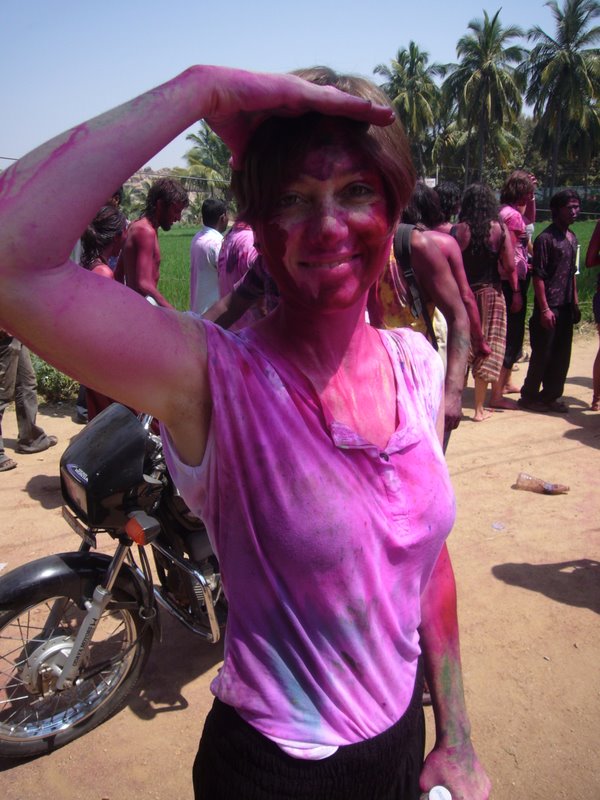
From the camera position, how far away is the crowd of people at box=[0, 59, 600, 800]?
2.76 feet

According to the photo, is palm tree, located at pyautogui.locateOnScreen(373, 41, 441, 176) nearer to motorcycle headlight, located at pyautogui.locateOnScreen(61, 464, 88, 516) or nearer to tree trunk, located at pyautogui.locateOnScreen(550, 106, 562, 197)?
tree trunk, located at pyautogui.locateOnScreen(550, 106, 562, 197)

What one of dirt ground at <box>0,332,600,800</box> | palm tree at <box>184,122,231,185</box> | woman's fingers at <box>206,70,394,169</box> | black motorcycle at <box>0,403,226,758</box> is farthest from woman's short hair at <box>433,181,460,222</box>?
palm tree at <box>184,122,231,185</box>

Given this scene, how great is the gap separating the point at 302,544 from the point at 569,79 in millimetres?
47597

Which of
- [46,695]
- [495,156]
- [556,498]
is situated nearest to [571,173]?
[495,156]

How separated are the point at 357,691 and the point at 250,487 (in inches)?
15.7

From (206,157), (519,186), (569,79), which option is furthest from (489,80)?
(519,186)

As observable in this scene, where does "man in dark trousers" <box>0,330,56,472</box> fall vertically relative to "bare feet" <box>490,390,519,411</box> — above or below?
above

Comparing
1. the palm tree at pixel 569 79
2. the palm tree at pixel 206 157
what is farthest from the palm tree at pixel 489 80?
the palm tree at pixel 206 157

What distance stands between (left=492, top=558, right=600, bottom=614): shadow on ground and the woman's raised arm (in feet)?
9.95

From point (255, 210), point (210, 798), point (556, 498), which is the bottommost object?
point (556, 498)

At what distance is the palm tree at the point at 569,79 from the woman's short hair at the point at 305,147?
4367cm

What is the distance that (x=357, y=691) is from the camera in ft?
3.49

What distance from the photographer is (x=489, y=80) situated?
44438mm

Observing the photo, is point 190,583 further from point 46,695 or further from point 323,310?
point 323,310
